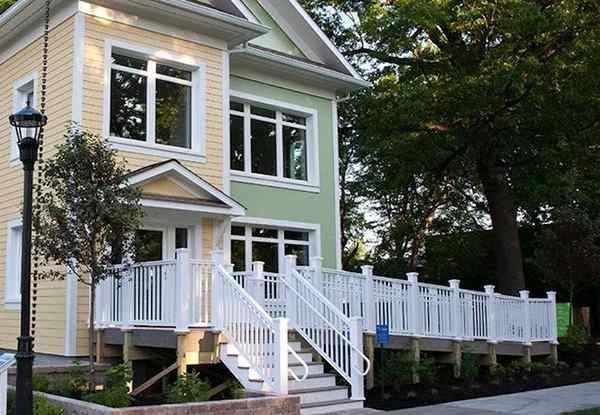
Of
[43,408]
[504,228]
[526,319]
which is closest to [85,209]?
[43,408]

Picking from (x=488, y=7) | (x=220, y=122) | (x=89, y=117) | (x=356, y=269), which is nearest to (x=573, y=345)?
(x=488, y=7)

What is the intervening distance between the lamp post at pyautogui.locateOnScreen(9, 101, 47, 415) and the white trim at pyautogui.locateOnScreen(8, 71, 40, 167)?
251 inches

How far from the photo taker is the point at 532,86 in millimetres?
19188

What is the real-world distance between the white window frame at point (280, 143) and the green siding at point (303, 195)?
0.40ft

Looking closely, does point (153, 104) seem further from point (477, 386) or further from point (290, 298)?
point (477, 386)

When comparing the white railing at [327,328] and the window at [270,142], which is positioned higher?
the window at [270,142]

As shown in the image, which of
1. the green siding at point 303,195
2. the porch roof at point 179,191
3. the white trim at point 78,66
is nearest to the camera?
the white trim at point 78,66

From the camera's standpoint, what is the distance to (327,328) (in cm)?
1135

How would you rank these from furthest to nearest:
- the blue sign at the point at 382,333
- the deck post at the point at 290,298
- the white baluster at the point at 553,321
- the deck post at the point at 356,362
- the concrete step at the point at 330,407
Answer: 1. the white baluster at the point at 553,321
2. the deck post at the point at 290,298
3. the blue sign at the point at 382,333
4. the deck post at the point at 356,362
5. the concrete step at the point at 330,407

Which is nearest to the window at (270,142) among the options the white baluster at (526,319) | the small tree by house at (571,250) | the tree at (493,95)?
the tree at (493,95)

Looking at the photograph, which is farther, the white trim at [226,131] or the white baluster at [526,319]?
the white baluster at [526,319]

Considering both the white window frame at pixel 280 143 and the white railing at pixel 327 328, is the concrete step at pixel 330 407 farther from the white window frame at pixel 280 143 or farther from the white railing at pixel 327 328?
the white window frame at pixel 280 143

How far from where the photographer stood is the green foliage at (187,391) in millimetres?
9305

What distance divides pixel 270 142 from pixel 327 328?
6859mm
